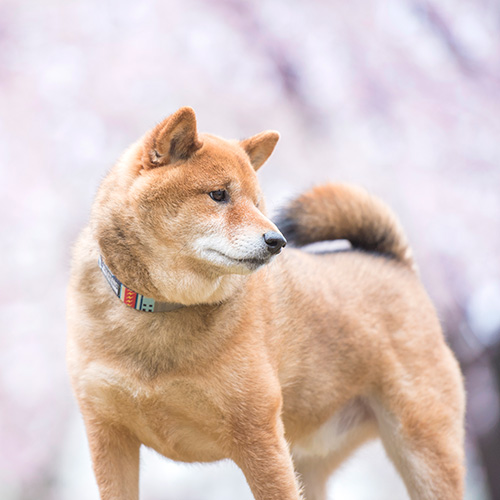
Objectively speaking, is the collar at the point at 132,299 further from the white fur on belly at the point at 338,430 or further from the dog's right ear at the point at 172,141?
the white fur on belly at the point at 338,430

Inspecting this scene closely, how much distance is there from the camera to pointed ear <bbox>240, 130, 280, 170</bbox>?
3355mm

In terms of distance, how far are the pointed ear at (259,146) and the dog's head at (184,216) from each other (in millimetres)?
323

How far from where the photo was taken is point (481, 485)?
18.0 ft

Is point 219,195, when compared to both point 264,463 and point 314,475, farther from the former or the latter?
point 314,475

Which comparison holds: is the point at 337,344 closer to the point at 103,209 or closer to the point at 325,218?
the point at 325,218

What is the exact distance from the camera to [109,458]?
Result: 3.16 meters

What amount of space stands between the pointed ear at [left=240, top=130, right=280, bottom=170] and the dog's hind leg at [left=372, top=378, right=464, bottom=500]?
1474 millimetres

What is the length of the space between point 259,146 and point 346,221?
3.68 ft

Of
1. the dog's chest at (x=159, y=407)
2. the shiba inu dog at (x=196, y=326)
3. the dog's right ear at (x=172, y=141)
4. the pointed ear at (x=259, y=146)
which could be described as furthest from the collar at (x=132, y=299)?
the pointed ear at (x=259, y=146)

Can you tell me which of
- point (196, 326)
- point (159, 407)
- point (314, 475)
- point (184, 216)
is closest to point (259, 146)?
point (184, 216)

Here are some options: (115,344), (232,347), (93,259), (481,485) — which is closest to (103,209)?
(93,259)

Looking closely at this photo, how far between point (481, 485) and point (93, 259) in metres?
3.83

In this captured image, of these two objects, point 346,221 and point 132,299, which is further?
point 346,221

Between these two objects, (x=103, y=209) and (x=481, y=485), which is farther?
(x=481, y=485)
